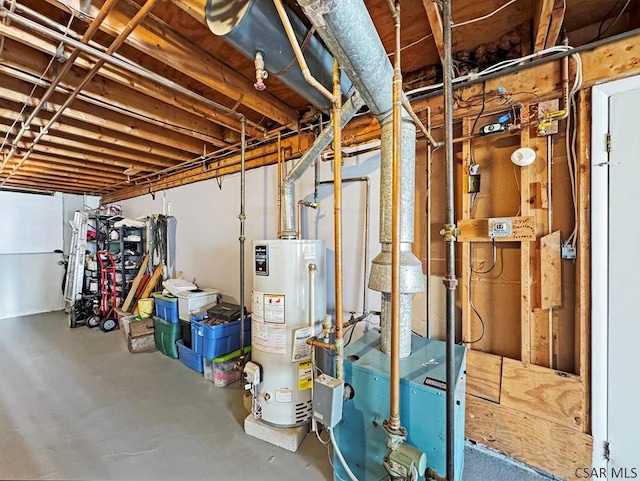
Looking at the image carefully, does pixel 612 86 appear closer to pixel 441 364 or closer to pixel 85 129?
pixel 441 364

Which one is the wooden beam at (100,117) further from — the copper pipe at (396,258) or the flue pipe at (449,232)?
the flue pipe at (449,232)

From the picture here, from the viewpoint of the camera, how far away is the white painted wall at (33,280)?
5.27 meters

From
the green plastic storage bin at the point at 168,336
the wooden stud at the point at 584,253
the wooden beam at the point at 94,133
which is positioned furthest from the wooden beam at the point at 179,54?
the green plastic storage bin at the point at 168,336

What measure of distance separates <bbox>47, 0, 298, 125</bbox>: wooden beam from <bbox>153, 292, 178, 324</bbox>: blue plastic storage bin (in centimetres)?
252

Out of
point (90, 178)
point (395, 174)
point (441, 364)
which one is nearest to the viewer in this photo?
point (395, 174)

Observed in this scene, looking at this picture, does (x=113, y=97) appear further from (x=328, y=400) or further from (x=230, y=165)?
(x=328, y=400)

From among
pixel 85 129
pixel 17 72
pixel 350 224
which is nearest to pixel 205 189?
pixel 85 129

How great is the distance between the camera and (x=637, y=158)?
4.83 ft

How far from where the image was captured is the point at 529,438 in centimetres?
169

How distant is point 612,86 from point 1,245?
28.3ft

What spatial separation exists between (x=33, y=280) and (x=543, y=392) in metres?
8.21

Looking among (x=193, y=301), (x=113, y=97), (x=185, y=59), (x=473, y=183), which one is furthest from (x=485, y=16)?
(x=193, y=301)

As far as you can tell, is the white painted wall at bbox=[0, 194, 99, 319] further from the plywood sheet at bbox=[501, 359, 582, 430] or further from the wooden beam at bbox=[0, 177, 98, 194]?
the plywood sheet at bbox=[501, 359, 582, 430]

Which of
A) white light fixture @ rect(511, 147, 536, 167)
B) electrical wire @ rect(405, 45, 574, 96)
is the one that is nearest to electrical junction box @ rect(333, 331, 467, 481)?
white light fixture @ rect(511, 147, 536, 167)
